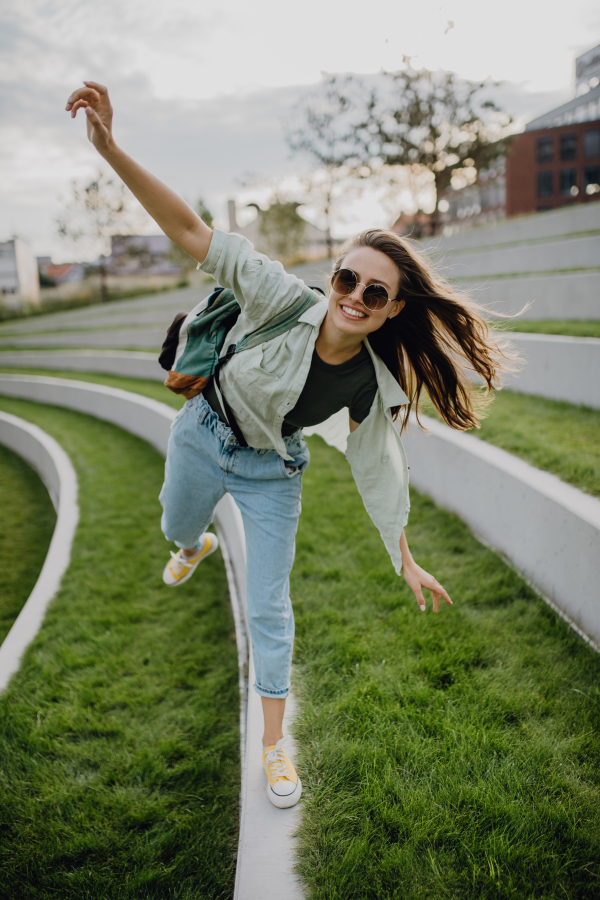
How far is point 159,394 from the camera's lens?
27.6 feet

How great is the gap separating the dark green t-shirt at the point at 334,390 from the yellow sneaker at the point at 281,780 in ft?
3.91

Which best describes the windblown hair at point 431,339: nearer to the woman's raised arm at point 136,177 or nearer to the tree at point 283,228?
the woman's raised arm at point 136,177

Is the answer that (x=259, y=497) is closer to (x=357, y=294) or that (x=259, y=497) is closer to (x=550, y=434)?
(x=357, y=294)

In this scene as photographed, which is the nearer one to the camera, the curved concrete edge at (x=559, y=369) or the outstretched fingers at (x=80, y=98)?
the outstretched fingers at (x=80, y=98)

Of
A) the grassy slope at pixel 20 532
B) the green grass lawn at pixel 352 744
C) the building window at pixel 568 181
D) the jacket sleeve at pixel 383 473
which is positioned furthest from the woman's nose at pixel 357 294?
the building window at pixel 568 181

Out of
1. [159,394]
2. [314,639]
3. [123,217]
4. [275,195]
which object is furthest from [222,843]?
[123,217]

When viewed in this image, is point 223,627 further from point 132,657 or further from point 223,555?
point 223,555

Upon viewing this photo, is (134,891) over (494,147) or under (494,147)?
under

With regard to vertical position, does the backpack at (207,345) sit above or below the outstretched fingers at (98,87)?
below

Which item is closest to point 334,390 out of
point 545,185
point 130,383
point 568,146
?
point 130,383

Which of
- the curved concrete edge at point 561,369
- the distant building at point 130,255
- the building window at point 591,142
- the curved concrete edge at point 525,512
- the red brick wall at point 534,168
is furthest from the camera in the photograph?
the red brick wall at point 534,168

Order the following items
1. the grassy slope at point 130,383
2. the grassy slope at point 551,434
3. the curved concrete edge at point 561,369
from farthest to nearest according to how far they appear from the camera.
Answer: the grassy slope at point 130,383 → the curved concrete edge at point 561,369 → the grassy slope at point 551,434

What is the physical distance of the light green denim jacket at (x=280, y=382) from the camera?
183 centimetres

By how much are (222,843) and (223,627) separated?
140 cm
